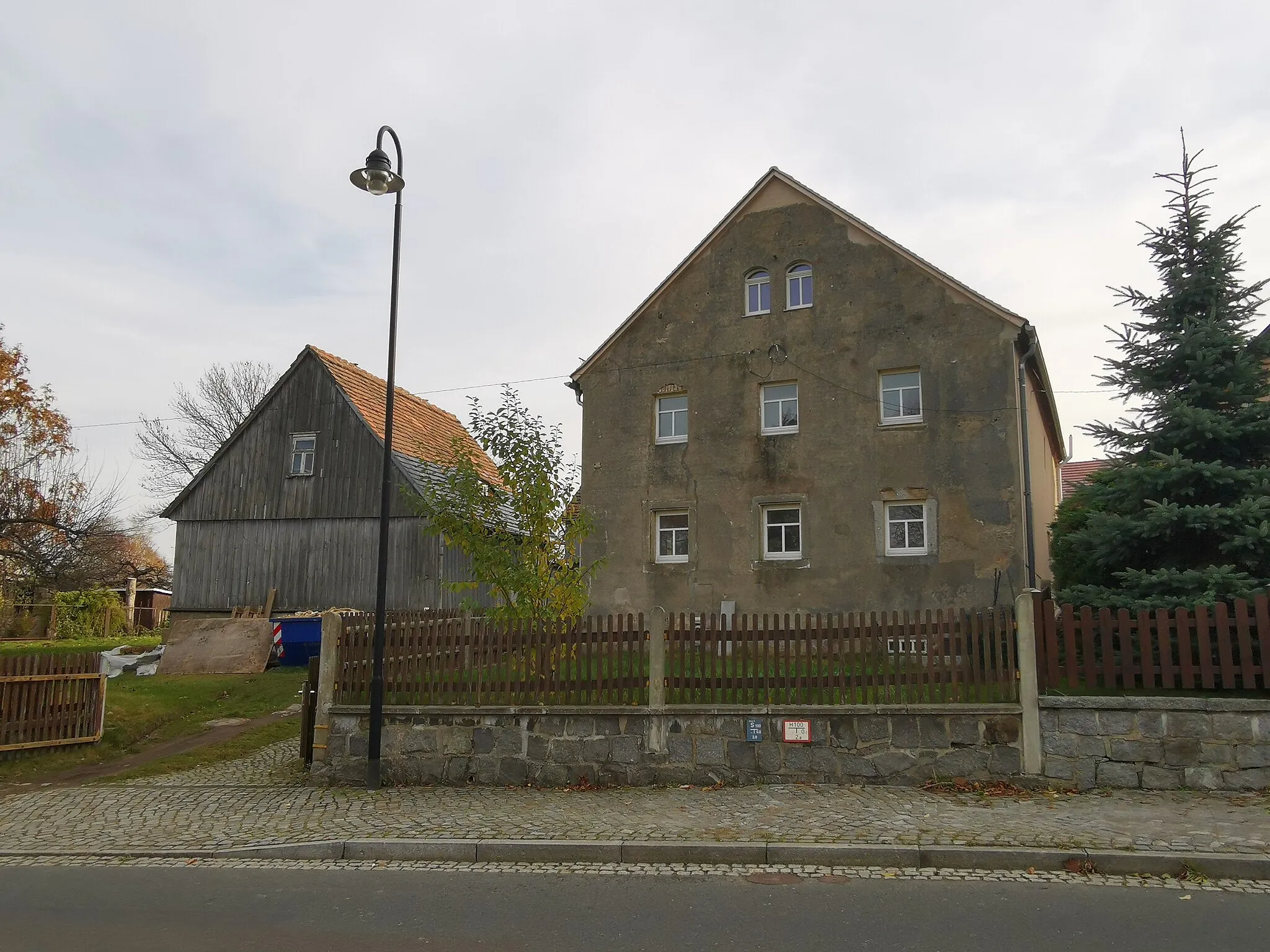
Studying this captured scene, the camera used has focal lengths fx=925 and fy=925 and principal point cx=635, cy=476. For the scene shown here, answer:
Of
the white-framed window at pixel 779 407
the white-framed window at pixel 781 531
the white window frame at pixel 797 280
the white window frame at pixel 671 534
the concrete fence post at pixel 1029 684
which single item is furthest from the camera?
the white window frame at pixel 671 534

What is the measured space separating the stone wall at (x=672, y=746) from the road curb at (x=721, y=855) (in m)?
2.29

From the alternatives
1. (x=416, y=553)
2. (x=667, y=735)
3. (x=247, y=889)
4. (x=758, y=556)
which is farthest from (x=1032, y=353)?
(x=247, y=889)

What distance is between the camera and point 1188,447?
449 inches

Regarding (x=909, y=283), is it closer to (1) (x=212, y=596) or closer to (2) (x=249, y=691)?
(2) (x=249, y=691)

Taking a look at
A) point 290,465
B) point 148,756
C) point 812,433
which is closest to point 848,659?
point 148,756

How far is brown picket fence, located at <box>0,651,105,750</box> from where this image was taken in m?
12.6

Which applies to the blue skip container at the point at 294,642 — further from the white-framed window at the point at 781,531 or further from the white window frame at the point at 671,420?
the white-framed window at the point at 781,531

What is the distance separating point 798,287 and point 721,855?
52.7 ft

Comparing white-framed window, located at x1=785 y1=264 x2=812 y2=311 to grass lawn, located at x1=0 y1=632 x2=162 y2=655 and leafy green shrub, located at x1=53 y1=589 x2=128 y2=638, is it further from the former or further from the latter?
leafy green shrub, located at x1=53 y1=589 x2=128 y2=638

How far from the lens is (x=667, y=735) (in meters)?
10.0

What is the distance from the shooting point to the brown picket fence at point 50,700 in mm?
12609

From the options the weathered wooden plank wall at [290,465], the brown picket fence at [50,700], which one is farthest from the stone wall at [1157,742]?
the weathered wooden plank wall at [290,465]

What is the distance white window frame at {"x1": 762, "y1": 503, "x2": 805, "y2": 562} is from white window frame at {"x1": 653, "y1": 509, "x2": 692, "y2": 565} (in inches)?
67.6

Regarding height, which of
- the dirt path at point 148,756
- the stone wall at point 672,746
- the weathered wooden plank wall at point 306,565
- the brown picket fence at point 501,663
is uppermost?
the weathered wooden plank wall at point 306,565
